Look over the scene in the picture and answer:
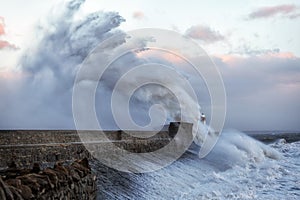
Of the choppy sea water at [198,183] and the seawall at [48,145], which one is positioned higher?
the seawall at [48,145]

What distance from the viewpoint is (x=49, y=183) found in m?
8.35

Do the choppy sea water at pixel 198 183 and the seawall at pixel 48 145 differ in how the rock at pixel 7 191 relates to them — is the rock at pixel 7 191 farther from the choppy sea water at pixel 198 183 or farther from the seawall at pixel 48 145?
the choppy sea water at pixel 198 183

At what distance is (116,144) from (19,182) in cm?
1705

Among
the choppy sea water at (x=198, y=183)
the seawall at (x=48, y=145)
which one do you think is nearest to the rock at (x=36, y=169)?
the seawall at (x=48, y=145)

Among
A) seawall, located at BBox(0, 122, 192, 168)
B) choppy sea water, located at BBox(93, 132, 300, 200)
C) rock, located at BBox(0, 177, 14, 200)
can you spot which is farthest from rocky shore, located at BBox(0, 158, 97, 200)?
seawall, located at BBox(0, 122, 192, 168)

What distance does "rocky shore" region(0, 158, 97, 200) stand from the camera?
6688 millimetres

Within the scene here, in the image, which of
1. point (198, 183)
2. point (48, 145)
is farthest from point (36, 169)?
point (198, 183)

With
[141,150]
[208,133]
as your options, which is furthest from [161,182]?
[208,133]

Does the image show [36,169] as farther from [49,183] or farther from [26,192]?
[26,192]

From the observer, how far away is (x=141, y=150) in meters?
26.8

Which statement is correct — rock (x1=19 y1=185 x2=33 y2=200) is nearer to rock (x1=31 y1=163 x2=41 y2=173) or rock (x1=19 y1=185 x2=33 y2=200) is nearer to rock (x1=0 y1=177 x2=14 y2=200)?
rock (x1=0 y1=177 x2=14 y2=200)

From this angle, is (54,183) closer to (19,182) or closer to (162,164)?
(19,182)

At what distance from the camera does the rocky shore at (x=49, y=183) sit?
21.9ft

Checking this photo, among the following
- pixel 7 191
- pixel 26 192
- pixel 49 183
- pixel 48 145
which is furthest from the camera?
pixel 48 145
